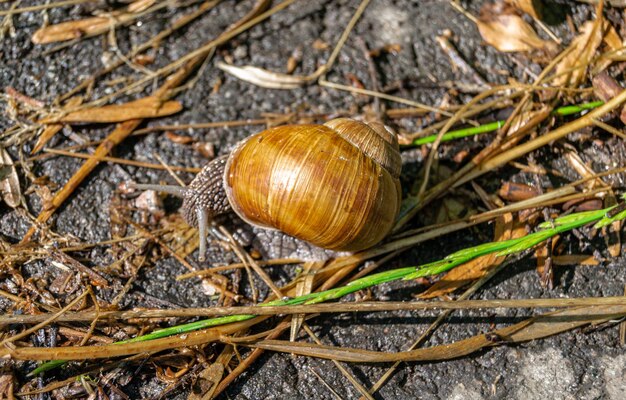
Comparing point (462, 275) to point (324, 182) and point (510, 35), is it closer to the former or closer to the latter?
point (324, 182)

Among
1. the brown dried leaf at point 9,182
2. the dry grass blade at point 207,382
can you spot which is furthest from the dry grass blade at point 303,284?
the brown dried leaf at point 9,182

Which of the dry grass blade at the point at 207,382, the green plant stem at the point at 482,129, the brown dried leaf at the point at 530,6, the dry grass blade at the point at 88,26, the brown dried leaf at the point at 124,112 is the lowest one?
the dry grass blade at the point at 207,382

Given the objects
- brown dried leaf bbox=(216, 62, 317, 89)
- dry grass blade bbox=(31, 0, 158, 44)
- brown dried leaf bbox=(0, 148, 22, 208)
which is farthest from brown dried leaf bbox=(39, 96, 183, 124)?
dry grass blade bbox=(31, 0, 158, 44)

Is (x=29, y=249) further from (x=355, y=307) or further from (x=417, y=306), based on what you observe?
(x=417, y=306)

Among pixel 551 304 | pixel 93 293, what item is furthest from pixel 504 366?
pixel 93 293

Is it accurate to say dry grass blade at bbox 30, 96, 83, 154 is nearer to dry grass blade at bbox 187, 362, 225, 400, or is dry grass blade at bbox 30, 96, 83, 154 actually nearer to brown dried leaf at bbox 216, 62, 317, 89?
brown dried leaf at bbox 216, 62, 317, 89

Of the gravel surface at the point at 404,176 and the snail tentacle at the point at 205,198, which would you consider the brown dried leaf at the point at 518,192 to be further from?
the snail tentacle at the point at 205,198
